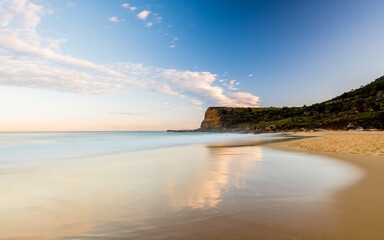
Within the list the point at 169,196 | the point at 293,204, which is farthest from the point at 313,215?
the point at 169,196

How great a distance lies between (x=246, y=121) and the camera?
120562 mm

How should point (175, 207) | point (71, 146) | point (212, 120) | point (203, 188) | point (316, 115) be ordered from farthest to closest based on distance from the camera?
1. point (212, 120)
2. point (316, 115)
3. point (71, 146)
4. point (203, 188)
5. point (175, 207)

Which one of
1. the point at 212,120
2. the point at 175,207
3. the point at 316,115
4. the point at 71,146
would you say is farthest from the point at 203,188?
the point at 212,120

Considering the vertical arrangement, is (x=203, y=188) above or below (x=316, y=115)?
below

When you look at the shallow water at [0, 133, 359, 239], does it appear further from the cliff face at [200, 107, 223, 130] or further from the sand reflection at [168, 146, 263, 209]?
the cliff face at [200, 107, 223, 130]

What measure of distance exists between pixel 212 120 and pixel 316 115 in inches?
2859

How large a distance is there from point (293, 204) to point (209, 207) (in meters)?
1.78

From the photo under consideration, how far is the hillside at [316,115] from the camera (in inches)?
1895

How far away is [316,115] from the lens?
71000 mm

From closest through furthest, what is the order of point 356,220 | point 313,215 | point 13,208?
point 356,220 → point 313,215 → point 13,208

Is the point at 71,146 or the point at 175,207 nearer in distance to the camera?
the point at 175,207

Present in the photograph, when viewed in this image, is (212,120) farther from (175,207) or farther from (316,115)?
(175,207)

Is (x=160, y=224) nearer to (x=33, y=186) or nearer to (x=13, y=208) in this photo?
(x=13, y=208)

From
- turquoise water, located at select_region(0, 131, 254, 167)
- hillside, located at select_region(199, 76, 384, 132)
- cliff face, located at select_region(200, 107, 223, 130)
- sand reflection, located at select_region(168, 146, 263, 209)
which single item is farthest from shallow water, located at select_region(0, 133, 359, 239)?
cliff face, located at select_region(200, 107, 223, 130)
